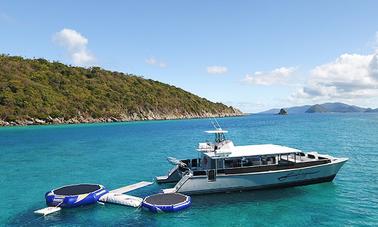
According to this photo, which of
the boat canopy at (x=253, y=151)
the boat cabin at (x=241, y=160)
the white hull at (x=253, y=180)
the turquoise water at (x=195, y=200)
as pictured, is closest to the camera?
the turquoise water at (x=195, y=200)

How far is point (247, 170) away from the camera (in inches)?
1056

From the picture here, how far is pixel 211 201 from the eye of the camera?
25219mm

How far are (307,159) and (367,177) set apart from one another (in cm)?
683

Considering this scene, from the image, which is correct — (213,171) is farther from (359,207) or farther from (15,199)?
(15,199)

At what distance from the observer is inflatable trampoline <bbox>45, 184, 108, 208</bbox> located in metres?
23.8

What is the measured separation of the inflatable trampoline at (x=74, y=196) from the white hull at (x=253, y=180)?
5.41 meters

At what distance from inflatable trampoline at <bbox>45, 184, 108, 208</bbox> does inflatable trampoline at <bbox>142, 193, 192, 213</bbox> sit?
13.6ft

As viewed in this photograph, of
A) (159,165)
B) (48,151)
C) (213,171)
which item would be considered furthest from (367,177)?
(48,151)

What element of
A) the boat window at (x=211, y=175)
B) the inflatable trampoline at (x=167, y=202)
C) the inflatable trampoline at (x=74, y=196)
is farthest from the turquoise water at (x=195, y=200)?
the boat window at (x=211, y=175)

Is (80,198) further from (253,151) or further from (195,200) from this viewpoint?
(253,151)

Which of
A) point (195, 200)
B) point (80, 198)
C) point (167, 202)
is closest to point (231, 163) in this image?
point (195, 200)

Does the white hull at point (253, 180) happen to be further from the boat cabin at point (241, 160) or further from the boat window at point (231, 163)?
the boat window at point (231, 163)

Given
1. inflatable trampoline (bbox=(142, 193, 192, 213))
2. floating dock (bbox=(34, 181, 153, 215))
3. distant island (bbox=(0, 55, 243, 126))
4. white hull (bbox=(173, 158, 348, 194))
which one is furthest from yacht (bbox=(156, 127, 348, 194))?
distant island (bbox=(0, 55, 243, 126))

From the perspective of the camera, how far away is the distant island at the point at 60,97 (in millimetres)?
129750
